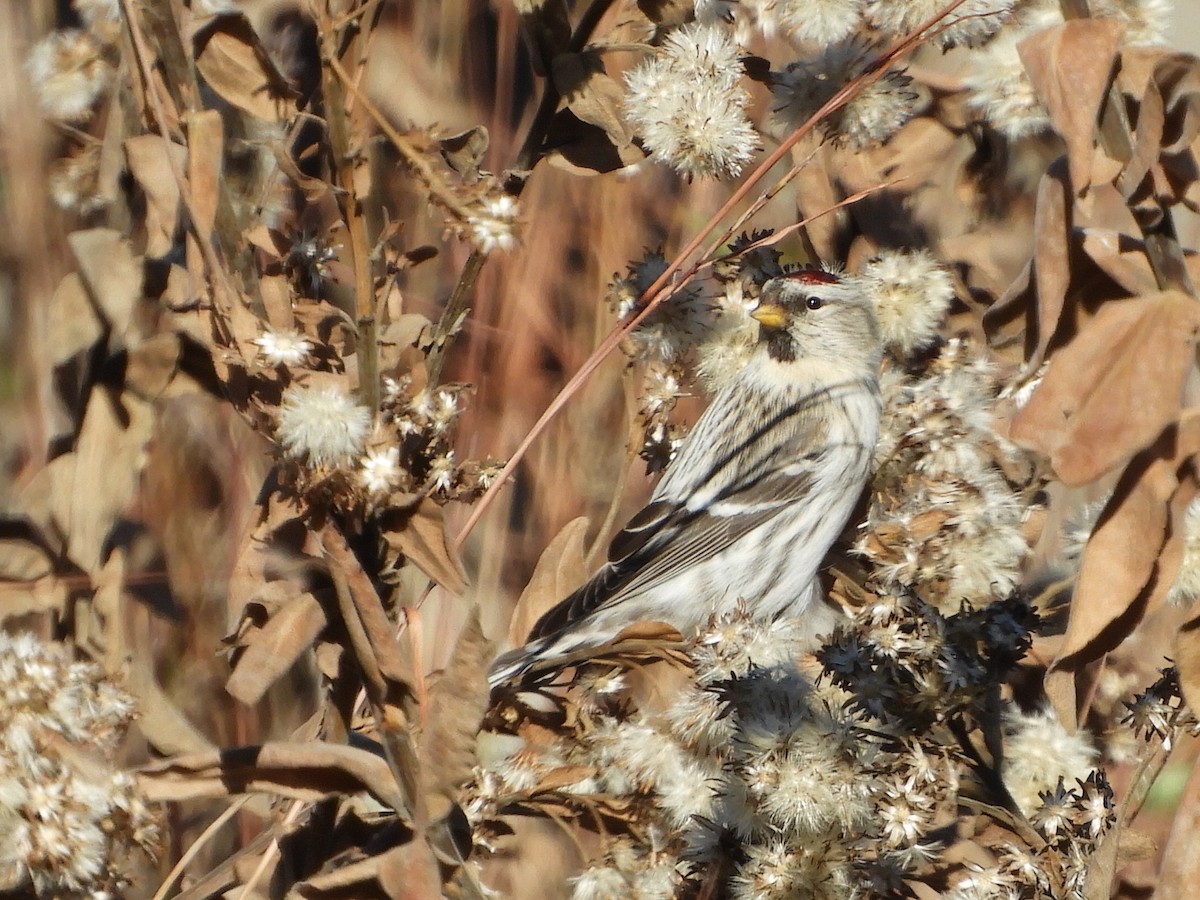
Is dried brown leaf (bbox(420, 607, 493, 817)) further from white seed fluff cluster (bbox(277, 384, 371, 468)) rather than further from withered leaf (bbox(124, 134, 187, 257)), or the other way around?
withered leaf (bbox(124, 134, 187, 257))

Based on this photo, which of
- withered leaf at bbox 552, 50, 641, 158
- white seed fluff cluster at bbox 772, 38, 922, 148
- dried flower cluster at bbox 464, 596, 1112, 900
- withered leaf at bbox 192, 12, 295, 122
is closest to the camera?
dried flower cluster at bbox 464, 596, 1112, 900

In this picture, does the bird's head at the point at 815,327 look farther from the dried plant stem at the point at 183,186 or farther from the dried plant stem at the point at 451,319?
the dried plant stem at the point at 183,186

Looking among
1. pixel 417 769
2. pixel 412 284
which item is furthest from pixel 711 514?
pixel 417 769

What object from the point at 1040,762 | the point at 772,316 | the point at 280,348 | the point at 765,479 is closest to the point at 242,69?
the point at 280,348

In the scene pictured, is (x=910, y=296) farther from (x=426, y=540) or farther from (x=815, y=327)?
(x=815, y=327)

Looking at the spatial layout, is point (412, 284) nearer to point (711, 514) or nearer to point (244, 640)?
point (711, 514)

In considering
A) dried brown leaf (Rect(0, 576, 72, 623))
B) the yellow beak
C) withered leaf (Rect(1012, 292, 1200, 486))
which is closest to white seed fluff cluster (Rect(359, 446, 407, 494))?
withered leaf (Rect(1012, 292, 1200, 486))
